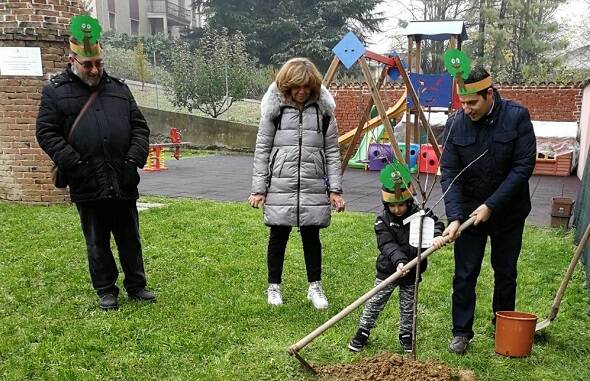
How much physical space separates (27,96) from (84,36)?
4.49m

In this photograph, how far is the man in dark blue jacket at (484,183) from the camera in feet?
10.4

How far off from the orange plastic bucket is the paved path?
4.31 meters

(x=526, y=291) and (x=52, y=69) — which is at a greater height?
(x=52, y=69)

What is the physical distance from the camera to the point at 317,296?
4117 mm

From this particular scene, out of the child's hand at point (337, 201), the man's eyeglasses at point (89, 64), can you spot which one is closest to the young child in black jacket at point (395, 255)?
the child's hand at point (337, 201)

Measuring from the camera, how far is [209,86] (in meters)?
18.0

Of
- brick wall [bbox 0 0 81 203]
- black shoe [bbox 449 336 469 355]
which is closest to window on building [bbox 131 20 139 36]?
brick wall [bbox 0 0 81 203]

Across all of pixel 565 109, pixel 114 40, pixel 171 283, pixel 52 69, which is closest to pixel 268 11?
pixel 114 40

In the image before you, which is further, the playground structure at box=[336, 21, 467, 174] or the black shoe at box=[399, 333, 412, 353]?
the playground structure at box=[336, 21, 467, 174]

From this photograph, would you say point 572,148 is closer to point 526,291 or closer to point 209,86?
point 526,291

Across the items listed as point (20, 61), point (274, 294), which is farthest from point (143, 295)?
point (20, 61)

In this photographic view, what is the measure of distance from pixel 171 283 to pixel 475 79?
116 inches

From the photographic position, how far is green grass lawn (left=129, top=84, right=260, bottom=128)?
18.7 meters

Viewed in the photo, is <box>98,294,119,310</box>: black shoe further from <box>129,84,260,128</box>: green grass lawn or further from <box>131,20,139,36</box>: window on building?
<box>131,20,139,36</box>: window on building
